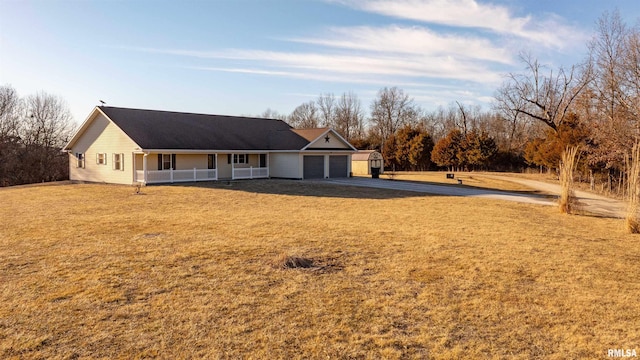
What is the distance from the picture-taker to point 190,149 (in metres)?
27.7

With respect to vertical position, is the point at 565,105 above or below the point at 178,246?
above

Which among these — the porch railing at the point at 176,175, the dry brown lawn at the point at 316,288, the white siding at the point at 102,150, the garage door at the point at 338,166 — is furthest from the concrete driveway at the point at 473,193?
the white siding at the point at 102,150

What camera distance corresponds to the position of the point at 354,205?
18547 millimetres

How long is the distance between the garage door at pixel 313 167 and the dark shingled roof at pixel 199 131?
124 cm

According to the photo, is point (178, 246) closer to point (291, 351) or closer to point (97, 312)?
point (97, 312)

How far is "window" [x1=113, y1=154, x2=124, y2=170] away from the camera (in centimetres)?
2748

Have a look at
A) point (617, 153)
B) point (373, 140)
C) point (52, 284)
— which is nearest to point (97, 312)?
point (52, 284)

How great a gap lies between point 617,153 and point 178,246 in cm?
2642

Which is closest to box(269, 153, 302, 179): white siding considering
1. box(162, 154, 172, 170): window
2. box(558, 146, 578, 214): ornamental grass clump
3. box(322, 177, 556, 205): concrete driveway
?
box(322, 177, 556, 205): concrete driveway

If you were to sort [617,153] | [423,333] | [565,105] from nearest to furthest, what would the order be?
[423,333] → [617,153] → [565,105]

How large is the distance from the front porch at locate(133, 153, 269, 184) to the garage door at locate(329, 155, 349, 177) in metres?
4.88

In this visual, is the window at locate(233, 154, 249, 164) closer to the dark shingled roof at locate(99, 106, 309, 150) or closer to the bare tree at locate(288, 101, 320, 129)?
the dark shingled roof at locate(99, 106, 309, 150)

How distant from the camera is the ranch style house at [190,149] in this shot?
88.9 feet

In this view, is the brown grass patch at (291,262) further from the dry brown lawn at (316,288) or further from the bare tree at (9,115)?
the bare tree at (9,115)
